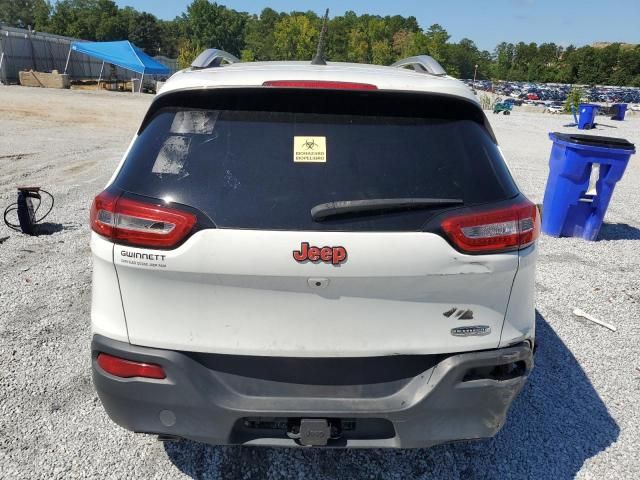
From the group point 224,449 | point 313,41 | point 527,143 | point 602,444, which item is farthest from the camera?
point 313,41

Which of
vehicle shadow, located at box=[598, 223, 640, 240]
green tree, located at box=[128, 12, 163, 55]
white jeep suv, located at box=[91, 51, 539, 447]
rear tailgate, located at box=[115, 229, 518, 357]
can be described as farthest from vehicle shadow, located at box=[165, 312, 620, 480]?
green tree, located at box=[128, 12, 163, 55]

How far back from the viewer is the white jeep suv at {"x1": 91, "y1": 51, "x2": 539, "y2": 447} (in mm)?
1792

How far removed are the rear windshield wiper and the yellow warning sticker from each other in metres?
0.21

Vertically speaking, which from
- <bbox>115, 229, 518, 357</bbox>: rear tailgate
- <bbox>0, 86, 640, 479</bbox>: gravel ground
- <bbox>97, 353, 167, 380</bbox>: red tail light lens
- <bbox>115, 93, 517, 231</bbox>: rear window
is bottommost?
<bbox>0, 86, 640, 479</bbox>: gravel ground

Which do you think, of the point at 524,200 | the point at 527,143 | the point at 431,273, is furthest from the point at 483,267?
the point at 527,143

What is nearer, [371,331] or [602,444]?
[371,331]

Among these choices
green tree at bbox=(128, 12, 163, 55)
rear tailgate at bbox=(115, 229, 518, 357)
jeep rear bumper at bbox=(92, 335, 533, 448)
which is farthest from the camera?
green tree at bbox=(128, 12, 163, 55)

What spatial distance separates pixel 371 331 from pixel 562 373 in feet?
7.38

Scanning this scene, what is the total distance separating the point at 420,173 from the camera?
6.27 ft

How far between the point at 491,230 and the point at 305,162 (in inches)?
30.3

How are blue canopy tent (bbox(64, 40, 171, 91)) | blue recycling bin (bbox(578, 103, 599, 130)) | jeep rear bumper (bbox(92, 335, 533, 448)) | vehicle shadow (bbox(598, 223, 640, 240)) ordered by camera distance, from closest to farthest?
jeep rear bumper (bbox(92, 335, 533, 448)) → vehicle shadow (bbox(598, 223, 640, 240)) → blue recycling bin (bbox(578, 103, 599, 130)) → blue canopy tent (bbox(64, 40, 171, 91))

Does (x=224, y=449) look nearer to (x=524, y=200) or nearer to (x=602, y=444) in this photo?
(x=524, y=200)

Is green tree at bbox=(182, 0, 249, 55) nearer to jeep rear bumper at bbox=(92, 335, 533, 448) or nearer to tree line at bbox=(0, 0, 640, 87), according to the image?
tree line at bbox=(0, 0, 640, 87)

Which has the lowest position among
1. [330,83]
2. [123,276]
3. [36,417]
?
[36,417]
